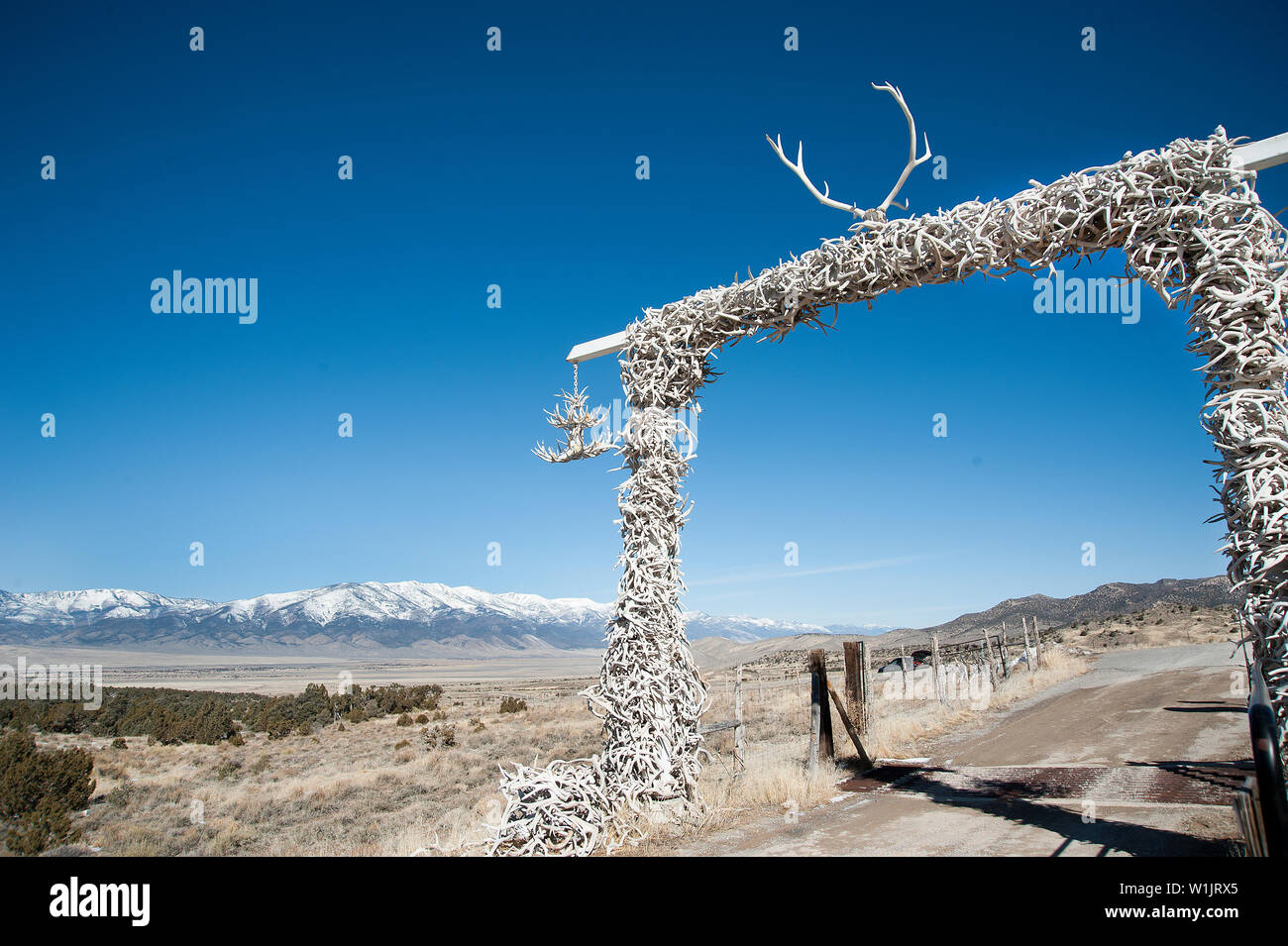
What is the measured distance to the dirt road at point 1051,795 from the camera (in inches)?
173

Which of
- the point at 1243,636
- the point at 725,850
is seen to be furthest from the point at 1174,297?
the point at 725,850

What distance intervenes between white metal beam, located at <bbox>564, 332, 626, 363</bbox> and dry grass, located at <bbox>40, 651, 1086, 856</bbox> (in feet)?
12.5

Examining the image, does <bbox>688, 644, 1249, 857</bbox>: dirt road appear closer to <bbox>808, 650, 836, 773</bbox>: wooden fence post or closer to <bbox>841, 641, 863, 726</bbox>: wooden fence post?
<bbox>808, 650, 836, 773</bbox>: wooden fence post

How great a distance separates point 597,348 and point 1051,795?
5.29 metres

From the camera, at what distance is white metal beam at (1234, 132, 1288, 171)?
12.0 feet

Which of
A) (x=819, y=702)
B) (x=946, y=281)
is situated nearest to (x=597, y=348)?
(x=946, y=281)

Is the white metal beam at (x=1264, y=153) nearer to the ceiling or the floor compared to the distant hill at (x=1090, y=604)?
nearer to the ceiling

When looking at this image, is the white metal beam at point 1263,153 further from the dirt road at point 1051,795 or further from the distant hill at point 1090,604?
the distant hill at point 1090,604

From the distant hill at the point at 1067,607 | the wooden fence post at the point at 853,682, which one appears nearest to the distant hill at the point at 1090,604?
the distant hill at the point at 1067,607

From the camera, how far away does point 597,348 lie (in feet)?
20.6

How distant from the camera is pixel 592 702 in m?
5.32

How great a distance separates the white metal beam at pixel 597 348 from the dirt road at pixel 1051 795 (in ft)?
12.8
